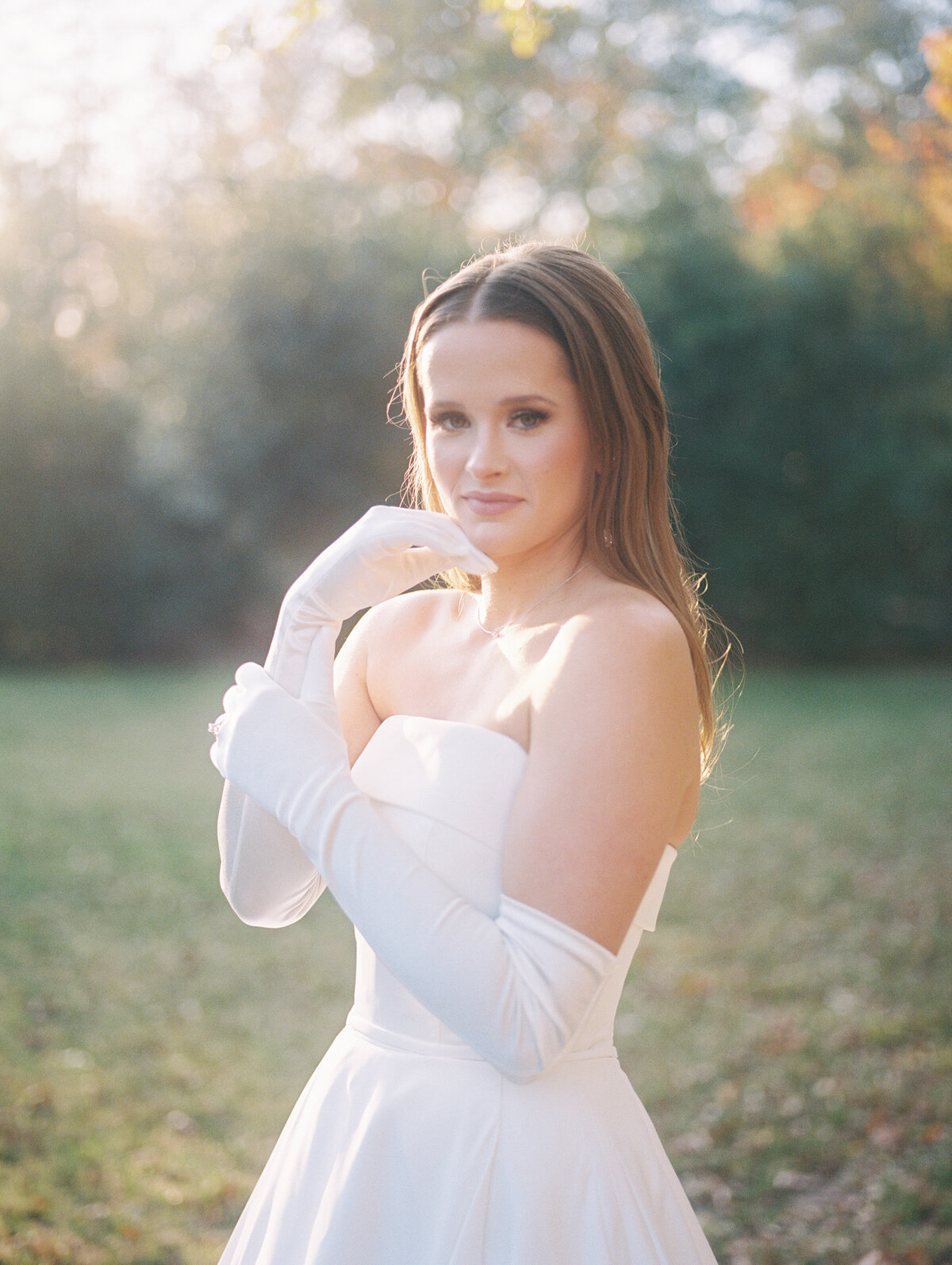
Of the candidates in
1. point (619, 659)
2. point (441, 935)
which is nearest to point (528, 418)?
point (619, 659)

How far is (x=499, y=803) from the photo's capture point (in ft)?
5.14

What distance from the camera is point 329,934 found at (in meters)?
6.04

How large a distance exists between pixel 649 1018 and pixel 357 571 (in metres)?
3.81

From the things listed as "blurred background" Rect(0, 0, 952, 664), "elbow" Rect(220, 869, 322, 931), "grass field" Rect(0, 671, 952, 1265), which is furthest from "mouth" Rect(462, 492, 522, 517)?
"blurred background" Rect(0, 0, 952, 664)

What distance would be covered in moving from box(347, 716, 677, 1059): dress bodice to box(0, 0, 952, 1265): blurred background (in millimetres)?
3182

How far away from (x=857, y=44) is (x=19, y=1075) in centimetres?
1600

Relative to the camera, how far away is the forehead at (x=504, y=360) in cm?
164

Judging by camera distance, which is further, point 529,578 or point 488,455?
point 529,578

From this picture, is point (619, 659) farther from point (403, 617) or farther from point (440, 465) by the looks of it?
point (403, 617)

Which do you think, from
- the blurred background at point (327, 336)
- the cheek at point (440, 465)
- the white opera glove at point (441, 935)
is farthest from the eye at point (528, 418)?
the blurred background at point (327, 336)

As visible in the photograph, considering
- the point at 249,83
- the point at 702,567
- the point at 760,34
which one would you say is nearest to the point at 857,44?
the point at 760,34

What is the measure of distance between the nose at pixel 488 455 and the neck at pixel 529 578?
18 cm

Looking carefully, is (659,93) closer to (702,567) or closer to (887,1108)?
(702,567)

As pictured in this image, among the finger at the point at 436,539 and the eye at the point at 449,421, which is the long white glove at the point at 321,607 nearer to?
the finger at the point at 436,539
